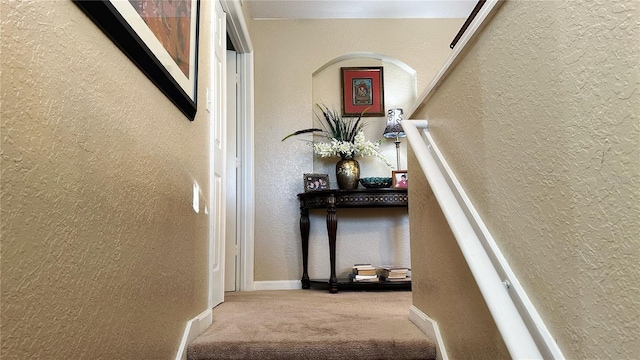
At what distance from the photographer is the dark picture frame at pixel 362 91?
4113 millimetres

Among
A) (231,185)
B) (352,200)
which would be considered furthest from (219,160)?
(352,200)

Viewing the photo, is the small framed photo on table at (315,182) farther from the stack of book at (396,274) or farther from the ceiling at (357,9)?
the ceiling at (357,9)

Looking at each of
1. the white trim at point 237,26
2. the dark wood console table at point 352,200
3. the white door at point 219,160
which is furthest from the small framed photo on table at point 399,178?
the white trim at point 237,26

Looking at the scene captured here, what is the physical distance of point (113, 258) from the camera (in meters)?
1.10

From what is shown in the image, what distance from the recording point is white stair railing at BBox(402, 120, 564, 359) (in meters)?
0.90

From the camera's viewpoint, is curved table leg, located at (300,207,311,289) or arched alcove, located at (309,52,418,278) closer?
curved table leg, located at (300,207,311,289)

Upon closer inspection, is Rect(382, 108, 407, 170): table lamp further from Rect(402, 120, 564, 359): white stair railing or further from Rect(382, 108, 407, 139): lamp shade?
Rect(402, 120, 564, 359): white stair railing

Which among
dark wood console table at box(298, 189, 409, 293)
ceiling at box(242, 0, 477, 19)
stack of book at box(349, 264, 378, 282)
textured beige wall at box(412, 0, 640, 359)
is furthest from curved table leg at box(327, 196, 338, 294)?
textured beige wall at box(412, 0, 640, 359)

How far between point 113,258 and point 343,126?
10.0 feet

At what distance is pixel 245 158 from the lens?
3.79 m

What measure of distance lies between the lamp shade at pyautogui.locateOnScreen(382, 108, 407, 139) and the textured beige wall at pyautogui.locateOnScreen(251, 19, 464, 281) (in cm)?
40

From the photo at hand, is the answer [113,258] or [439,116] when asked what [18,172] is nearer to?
[113,258]

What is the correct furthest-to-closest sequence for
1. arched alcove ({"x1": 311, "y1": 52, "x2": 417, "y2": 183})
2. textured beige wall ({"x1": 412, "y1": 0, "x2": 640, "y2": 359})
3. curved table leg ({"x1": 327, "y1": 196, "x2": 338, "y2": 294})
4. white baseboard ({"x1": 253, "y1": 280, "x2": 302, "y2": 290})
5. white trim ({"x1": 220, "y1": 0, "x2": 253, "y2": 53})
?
arched alcove ({"x1": 311, "y1": 52, "x2": 417, "y2": 183}), white baseboard ({"x1": 253, "y1": 280, "x2": 302, "y2": 290}), curved table leg ({"x1": 327, "y1": 196, "x2": 338, "y2": 294}), white trim ({"x1": 220, "y1": 0, "x2": 253, "y2": 53}), textured beige wall ({"x1": 412, "y1": 0, "x2": 640, "y2": 359})

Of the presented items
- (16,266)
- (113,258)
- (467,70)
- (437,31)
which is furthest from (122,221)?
(437,31)
